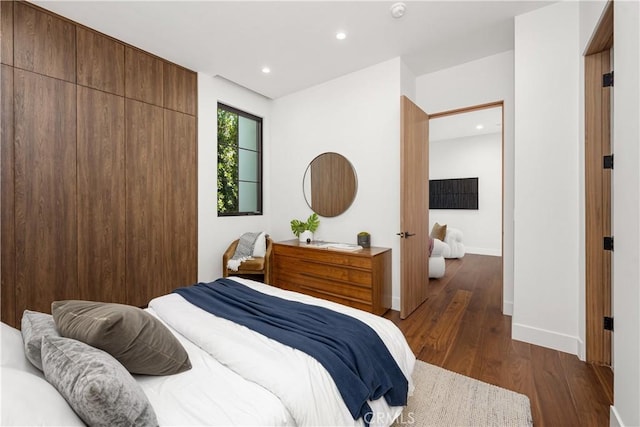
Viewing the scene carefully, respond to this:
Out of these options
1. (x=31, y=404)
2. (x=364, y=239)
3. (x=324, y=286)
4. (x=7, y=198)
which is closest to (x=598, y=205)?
(x=364, y=239)

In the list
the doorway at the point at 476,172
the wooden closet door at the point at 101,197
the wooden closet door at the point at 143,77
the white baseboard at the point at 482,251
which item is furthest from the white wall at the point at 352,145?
the white baseboard at the point at 482,251

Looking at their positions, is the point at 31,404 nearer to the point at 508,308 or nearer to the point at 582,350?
the point at 582,350

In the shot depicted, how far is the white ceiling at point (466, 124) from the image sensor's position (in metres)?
5.18

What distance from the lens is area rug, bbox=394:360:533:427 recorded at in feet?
5.13

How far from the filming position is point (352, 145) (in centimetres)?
356

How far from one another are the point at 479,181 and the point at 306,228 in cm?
500

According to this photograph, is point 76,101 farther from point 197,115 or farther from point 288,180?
point 288,180

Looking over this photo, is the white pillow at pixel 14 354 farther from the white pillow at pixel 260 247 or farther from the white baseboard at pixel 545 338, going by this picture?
the white baseboard at pixel 545 338

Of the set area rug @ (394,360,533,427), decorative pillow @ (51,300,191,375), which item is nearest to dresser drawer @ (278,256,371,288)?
area rug @ (394,360,533,427)

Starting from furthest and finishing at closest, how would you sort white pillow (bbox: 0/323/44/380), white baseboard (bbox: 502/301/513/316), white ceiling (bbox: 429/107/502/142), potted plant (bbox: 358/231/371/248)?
white ceiling (bbox: 429/107/502/142)
potted plant (bbox: 358/231/371/248)
white baseboard (bbox: 502/301/513/316)
white pillow (bbox: 0/323/44/380)

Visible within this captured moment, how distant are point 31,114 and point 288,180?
106 inches

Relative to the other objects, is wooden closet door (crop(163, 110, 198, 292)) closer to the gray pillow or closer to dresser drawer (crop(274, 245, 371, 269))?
dresser drawer (crop(274, 245, 371, 269))

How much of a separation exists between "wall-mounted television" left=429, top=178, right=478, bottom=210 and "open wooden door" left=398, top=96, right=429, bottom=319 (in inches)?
158

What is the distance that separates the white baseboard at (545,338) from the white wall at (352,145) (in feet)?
3.72
